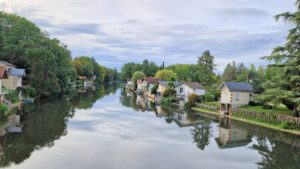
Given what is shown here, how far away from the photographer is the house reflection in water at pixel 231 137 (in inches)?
1024

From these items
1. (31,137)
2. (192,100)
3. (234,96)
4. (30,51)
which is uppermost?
(30,51)

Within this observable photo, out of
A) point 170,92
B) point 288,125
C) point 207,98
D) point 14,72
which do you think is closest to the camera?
point 288,125

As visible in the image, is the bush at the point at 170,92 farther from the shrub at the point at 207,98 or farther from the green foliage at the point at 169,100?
the shrub at the point at 207,98

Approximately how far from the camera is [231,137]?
28.8 meters

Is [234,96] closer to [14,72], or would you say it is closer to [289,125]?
[289,125]

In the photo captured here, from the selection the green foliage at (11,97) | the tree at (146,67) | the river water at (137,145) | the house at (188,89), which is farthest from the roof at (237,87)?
the tree at (146,67)

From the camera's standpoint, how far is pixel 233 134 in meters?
30.2

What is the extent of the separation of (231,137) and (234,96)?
60.7ft

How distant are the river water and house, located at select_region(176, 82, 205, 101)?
28.6m

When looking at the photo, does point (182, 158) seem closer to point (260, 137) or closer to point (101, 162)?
point (101, 162)

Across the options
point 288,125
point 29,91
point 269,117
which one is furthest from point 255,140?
point 29,91

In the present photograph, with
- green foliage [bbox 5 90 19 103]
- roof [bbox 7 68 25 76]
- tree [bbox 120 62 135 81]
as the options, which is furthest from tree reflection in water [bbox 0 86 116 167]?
tree [bbox 120 62 135 81]

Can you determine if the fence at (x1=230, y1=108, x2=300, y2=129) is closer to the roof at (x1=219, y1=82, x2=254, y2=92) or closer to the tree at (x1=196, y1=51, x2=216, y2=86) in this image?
the roof at (x1=219, y1=82, x2=254, y2=92)

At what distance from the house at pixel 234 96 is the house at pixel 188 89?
14.4 m
